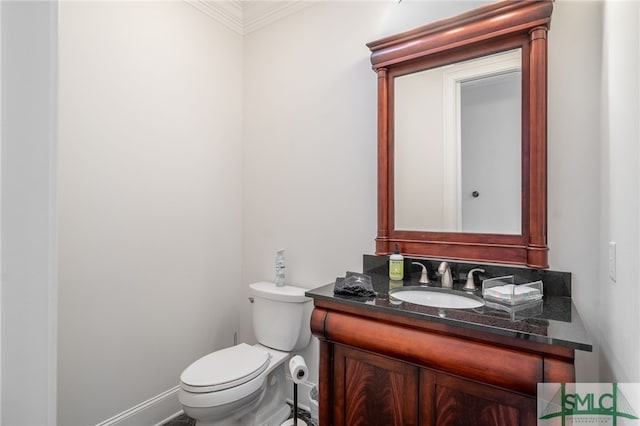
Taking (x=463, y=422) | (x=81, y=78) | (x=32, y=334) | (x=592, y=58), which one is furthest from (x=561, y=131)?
(x=81, y=78)

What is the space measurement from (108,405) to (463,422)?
1.68 meters

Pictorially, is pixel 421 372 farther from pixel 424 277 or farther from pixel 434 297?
pixel 424 277

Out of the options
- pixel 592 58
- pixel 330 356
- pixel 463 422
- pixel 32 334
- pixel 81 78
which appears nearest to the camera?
pixel 32 334

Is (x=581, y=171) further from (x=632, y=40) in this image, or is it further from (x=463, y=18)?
(x=463, y=18)

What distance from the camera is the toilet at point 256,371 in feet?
4.70

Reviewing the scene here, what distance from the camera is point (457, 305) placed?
1.32m

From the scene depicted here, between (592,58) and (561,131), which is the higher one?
(592,58)

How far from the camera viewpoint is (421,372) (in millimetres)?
1096

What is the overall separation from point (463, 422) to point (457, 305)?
427 mm

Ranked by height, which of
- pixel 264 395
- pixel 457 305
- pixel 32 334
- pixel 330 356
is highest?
pixel 32 334

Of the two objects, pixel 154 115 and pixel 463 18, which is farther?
pixel 154 115

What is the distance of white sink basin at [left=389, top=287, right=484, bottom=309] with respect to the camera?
131 cm

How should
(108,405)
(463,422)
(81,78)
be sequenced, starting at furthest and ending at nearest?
(108,405) < (81,78) < (463,422)

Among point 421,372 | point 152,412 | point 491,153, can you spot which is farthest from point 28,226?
point 152,412
